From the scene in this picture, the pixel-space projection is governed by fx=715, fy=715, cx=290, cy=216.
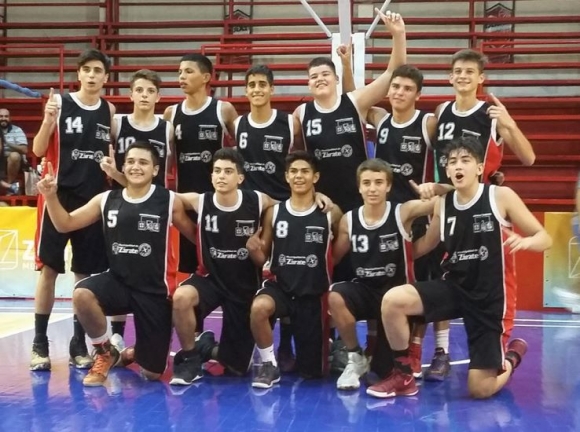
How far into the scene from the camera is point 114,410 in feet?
12.6

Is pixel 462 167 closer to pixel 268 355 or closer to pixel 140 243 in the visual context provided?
pixel 268 355

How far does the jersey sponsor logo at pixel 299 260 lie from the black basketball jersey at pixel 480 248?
85cm

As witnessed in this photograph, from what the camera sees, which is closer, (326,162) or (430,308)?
(430,308)

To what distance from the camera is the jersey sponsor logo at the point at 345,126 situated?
4.94 m

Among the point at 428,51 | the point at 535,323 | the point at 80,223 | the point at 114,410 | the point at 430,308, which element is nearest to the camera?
the point at 114,410

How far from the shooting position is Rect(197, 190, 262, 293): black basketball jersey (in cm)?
467

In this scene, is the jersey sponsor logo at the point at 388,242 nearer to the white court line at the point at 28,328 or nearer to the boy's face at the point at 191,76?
the boy's face at the point at 191,76

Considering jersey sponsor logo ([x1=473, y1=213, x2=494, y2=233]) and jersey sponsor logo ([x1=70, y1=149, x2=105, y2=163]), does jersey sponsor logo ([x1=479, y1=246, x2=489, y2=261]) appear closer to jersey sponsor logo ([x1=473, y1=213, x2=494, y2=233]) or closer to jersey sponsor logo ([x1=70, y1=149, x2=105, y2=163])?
jersey sponsor logo ([x1=473, y1=213, x2=494, y2=233])

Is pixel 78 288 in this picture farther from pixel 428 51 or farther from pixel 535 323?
pixel 428 51

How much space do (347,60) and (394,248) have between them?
5.07 ft

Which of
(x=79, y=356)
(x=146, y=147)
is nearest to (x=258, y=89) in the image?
(x=146, y=147)

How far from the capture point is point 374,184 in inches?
173

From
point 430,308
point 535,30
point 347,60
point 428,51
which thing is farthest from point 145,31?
point 430,308

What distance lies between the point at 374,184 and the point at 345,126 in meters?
0.72
